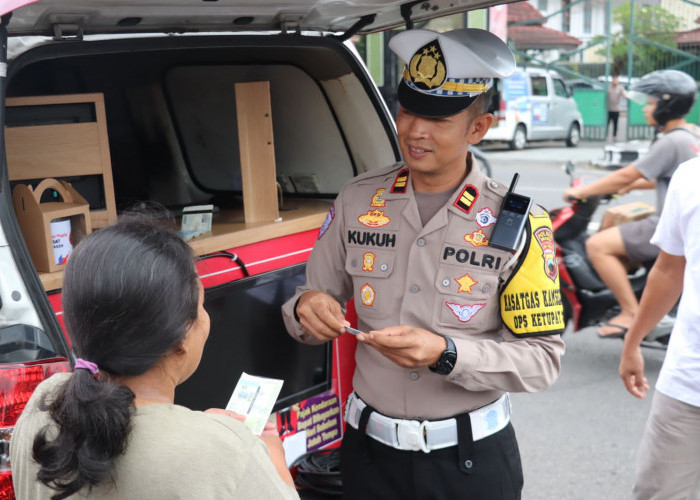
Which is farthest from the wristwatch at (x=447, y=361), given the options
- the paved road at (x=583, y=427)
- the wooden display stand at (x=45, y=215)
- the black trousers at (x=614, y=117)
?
the black trousers at (x=614, y=117)

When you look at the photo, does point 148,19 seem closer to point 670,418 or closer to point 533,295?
point 533,295

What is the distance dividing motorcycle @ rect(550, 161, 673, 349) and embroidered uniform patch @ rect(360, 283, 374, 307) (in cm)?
321

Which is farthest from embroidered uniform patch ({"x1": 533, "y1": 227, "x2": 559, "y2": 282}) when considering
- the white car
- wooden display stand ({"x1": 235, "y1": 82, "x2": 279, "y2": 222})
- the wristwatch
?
wooden display stand ({"x1": 235, "y1": 82, "x2": 279, "y2": 222})

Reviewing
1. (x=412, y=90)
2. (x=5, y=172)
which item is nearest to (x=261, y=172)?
(x=412, y=90)

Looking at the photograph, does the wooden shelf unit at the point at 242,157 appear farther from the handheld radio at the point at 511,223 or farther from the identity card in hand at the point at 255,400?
the handheld radio at the point at 511,223

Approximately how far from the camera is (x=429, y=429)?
2.04 meters

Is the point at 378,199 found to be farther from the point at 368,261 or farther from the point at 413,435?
the point at 413,435

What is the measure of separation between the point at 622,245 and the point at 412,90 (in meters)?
3.18

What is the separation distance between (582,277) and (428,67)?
3.32 metres

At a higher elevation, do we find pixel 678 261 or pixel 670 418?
pixel 678 261

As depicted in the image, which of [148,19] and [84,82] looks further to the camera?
[84,82]

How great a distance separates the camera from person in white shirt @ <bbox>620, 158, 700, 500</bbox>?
223 centimetres

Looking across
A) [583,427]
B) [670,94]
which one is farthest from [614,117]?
[583,427]

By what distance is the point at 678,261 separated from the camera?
236 centimetres
